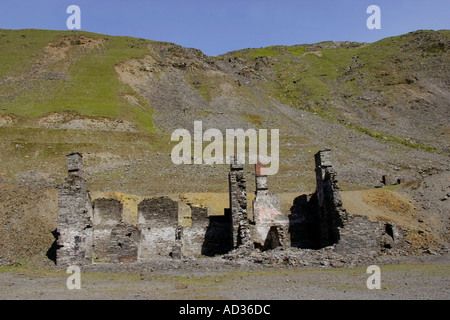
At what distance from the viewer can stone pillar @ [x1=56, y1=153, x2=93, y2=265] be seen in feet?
72.7

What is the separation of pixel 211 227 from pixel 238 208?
16.0 feet

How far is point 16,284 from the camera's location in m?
15.0

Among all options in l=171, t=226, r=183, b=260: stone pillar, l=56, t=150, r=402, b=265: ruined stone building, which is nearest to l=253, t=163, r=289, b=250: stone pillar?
l=56, t=150, r=402, b=265: ruined stone building

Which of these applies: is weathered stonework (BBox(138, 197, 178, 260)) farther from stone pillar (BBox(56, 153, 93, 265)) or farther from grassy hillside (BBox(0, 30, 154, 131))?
grassy hillside (BBox(0, 30, 154, 131))

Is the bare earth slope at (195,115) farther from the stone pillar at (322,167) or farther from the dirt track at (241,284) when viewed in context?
the dirt track at (241,284)

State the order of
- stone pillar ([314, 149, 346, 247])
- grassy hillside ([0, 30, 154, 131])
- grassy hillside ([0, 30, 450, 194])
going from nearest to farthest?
stone pillar ([314, 149, 346, 247])
grassy hillside ([0, 30, 450, 194])
grassy hillside ([0, 30, 154, 131])

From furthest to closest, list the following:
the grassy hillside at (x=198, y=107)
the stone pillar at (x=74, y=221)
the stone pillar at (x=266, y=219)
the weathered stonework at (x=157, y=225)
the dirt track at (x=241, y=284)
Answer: the grassy hillside at (x=198, y=107) < the weathered stonework at (x=157, y=225) < the stone pillar at (x=266, y=219) < the stone pillar at (x=74, y=221) < the dirt track at (x=241, y=284)

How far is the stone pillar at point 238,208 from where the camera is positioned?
2323 centimetres

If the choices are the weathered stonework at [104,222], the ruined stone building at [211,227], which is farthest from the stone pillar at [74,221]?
the weathered stonework at [104,222]

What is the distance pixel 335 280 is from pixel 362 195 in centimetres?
2299

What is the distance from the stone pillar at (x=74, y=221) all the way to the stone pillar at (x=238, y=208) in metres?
8.41

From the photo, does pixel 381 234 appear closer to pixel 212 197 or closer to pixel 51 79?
pixel 212 197

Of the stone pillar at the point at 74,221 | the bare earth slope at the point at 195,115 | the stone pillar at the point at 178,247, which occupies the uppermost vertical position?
the bare earth slope at the point at 195,115

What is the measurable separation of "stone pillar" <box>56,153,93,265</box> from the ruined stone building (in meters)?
0.05
